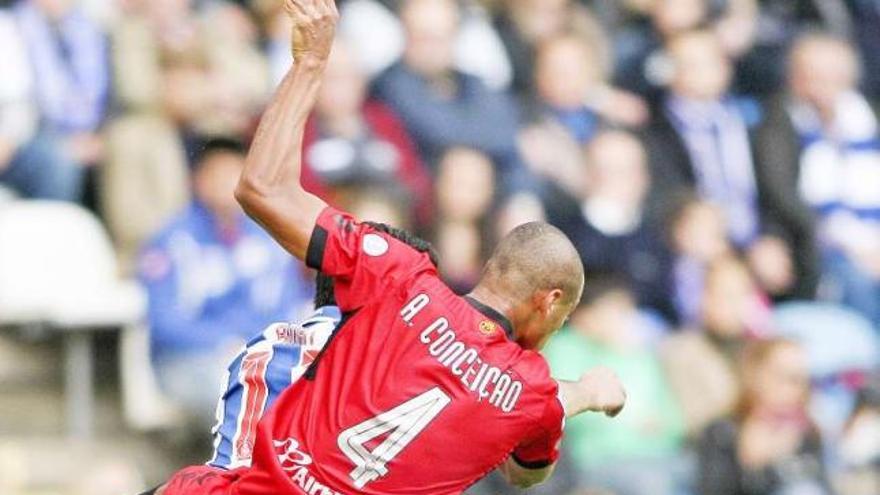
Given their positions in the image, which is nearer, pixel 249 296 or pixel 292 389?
pixel 292 389

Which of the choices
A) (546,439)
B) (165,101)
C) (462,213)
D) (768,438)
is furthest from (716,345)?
(546,439)

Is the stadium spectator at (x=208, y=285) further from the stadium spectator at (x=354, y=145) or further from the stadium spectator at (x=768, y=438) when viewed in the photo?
the stadium spectator at (x=768, y=438)

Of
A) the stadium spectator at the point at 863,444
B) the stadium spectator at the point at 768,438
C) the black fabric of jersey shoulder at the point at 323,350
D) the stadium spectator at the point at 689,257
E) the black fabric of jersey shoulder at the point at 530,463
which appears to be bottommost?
the stadium spectator at the point at 863,444

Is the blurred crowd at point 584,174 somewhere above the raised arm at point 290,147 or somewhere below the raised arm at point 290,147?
below

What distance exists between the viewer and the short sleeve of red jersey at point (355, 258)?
6.07m

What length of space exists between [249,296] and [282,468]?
474cm

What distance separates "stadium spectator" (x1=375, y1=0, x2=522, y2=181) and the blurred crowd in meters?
0.01

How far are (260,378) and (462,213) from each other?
513 cm

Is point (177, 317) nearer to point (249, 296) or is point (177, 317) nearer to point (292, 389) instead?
point (249, 296)

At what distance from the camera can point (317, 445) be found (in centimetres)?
621

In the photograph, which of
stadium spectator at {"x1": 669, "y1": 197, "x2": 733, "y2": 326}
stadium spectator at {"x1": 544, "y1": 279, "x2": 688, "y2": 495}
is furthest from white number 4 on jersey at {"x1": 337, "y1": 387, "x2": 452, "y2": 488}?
stadium spectator at {"x1": 669, "y1": 197, "x2": 733, "y2": 326}

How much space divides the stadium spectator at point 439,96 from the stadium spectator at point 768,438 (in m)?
1.79

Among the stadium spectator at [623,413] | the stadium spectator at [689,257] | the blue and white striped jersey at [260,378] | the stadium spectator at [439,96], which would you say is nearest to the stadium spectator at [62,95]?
the stadium spectator at [439,96]

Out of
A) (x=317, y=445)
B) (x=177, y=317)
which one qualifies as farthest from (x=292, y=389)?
(x=177, y=317)
